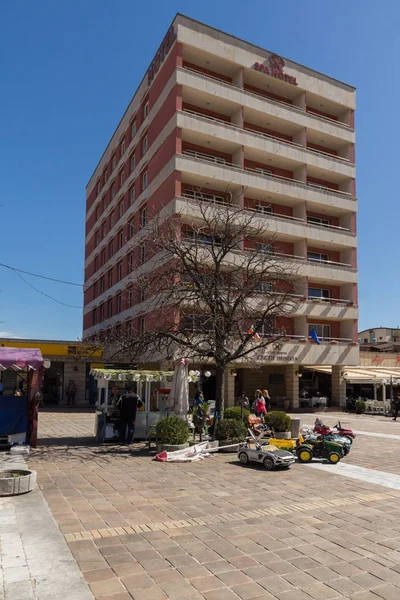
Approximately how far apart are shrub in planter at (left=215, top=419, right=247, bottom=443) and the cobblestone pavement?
2.14 metres

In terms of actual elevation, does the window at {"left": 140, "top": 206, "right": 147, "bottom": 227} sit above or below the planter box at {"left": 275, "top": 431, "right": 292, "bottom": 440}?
above

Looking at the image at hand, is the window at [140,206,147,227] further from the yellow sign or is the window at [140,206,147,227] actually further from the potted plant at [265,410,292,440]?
the potted plant at [265,410,292,440]

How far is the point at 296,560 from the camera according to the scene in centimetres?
592

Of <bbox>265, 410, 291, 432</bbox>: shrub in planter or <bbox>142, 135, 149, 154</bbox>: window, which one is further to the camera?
<bbox>142, 135, 149, 154</bbox>: window

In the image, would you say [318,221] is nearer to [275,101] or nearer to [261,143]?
[261,143]

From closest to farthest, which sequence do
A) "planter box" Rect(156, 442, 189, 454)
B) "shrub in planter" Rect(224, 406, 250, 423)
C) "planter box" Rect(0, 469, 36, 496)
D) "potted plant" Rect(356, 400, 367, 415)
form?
"planter box" Rect(0, 469, 36, 496) < "planter box" Rect(156, 442, 189, 454) < "shrub in planter" Rect(224, 406, 250, 423) < "potted plant" Rect(356, 400, 367, 415)

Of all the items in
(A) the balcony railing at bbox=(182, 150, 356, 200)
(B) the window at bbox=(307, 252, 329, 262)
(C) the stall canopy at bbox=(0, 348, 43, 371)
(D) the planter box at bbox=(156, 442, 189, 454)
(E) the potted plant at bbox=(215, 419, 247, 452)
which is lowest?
(D) the planter box at bbox=(156, 442, 189, 454)

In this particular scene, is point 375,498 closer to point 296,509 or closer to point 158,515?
point 296,509

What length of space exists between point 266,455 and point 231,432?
2868 mm

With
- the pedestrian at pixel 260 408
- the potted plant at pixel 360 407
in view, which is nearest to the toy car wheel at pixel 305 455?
the pedestrian at pixel 260 408

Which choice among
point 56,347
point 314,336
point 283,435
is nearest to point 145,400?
point 283,435

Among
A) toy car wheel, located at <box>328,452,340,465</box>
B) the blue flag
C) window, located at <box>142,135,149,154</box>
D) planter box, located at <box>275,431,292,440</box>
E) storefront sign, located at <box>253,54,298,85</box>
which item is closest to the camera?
toy car wheel, located at <box>328,452,340,465</box>

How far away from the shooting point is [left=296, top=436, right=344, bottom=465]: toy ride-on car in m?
12.7

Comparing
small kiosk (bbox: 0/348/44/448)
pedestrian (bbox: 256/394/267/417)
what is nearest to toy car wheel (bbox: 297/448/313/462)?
pedestrian (bbox: 256/394/267/417)
